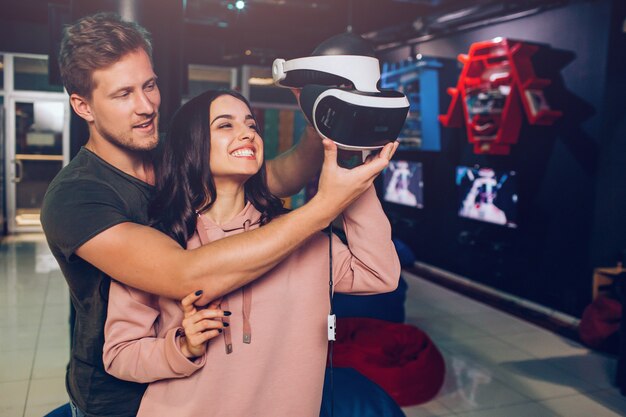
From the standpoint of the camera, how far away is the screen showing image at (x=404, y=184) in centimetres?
748

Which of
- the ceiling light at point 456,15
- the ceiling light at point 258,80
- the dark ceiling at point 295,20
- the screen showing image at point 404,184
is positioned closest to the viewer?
the ceiling light at point 456,15

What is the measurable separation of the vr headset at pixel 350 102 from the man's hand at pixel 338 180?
0.11 feet

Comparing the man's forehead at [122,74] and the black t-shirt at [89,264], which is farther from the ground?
the man's forehead at [122,74]

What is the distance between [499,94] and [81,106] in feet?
16.4

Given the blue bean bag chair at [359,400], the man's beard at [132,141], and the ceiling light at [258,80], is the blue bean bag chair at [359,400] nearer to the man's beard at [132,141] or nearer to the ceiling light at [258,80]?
the man's beard at [132,141]

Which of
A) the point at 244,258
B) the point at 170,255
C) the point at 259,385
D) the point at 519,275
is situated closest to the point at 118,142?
the point at 170,255

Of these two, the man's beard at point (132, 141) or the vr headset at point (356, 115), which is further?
the man's beard at point (132, 141)

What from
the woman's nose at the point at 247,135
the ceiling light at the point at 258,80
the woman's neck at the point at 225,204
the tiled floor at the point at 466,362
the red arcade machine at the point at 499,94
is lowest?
the tiled floor at the point at 466,362

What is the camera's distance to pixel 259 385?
49.1 inches

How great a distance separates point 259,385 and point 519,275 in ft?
16.9

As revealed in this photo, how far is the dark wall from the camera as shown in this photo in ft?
16.6

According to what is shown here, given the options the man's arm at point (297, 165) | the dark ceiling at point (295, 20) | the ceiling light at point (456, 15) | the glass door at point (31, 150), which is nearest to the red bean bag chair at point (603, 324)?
the dark ceiling at point (295, 20)

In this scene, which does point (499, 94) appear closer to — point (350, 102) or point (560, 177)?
point (560, 177)

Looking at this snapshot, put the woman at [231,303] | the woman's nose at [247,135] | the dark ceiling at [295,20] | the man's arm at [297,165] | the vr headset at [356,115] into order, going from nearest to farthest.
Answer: the vr headset at [356,115]
the woman at [231,303]
the woman's nose at [247,135]
the man's arm at [297,165]
the dark ceiling at [295,20]
